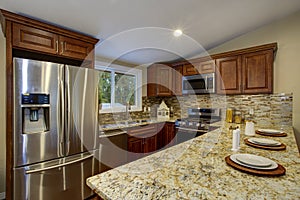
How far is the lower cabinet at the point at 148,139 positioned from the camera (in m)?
2.96

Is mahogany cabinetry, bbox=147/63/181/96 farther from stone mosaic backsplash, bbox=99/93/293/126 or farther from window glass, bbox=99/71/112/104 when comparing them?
window glass, bbox=99/71/112/104

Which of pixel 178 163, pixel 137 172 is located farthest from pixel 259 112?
pixel 137 172

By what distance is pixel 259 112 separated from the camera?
3.03m

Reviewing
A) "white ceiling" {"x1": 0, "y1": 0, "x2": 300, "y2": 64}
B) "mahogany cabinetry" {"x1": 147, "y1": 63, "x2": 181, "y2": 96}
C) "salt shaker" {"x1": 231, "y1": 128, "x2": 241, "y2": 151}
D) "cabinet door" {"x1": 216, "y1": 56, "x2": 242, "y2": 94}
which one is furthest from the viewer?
"mahogany cabinetry" {"x1": 147, "y1": 63, "x2": 181, "y2": 96}

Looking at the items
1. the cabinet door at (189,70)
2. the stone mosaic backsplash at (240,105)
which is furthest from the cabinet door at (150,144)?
the cabinet door at (189,70)

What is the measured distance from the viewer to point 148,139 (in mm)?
3311

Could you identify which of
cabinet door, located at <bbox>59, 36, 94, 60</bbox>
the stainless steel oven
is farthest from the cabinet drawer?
cabinet door, located at <bbox>59, 36, 94, 60</bbox>

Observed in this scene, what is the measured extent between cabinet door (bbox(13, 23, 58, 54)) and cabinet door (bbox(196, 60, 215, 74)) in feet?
8.71

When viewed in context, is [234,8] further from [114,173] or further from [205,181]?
[114,173]

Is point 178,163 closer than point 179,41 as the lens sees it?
Yes

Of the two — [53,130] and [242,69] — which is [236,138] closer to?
[53,130]

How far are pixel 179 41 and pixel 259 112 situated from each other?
1.98 meters

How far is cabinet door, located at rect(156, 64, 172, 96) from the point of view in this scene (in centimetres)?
396

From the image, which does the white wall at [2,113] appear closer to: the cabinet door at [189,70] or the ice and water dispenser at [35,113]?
the ice and water dispenser at [35,113]
